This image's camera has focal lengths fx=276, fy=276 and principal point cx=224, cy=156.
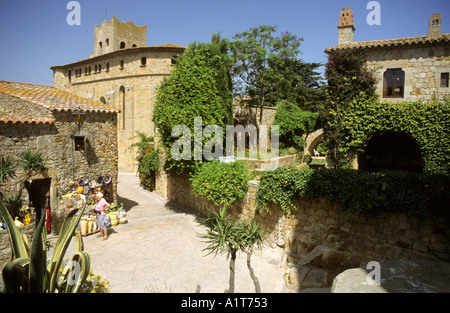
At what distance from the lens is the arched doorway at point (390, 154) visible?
13324 millimetres

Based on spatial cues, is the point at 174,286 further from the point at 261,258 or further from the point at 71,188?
the point at 71,188

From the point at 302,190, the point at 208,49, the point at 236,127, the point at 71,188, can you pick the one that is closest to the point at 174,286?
the point at 302,190

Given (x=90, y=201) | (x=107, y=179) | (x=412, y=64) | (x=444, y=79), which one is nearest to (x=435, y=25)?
(x=412, y=64)

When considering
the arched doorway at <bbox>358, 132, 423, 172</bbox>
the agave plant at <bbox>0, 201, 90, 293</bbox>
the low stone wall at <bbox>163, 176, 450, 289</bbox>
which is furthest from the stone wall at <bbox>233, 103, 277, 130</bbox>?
the agave plant at <bbox>0, 201, 90, 293</bbox>

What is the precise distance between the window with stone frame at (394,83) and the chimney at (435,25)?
6.71 feet

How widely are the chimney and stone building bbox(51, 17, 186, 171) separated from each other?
22811 millimetres

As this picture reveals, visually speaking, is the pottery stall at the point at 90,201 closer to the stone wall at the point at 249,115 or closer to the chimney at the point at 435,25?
the stone wall at the point at 249,115

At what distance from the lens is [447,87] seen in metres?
12.6

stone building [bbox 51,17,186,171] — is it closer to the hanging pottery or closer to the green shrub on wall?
the hanging pottery

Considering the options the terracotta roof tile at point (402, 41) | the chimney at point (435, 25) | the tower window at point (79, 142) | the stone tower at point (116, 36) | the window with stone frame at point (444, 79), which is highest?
the stone tower at point (116, 36)

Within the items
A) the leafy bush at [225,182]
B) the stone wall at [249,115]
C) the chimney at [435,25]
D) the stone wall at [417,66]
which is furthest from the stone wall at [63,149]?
the chimney at [435,25]

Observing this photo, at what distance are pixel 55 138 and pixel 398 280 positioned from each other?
12137 mm

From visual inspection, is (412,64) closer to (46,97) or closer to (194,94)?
(194,94)

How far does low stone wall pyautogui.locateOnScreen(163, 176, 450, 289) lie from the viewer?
743 centimetres
